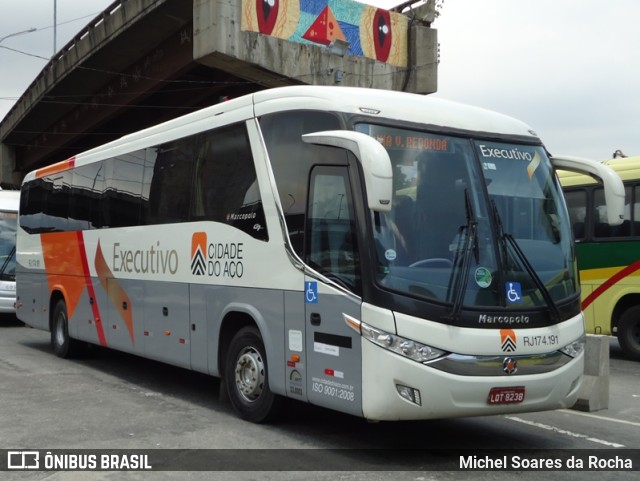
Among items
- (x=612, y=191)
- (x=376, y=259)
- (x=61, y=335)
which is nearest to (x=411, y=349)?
(x=376, y=259)

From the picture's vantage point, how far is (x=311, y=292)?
24.2 feet

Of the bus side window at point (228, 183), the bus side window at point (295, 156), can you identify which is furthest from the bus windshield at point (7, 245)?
the bus side window at point (295, 156)

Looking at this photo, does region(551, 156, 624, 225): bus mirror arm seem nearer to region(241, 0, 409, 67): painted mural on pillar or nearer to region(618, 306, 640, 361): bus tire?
region(618, 306, 640, 361): bus tire

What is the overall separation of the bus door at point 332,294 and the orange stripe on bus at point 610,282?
8.34 meters

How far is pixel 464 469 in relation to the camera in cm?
663

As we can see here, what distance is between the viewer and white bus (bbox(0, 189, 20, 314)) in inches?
774

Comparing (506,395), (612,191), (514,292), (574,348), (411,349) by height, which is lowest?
(506,395)

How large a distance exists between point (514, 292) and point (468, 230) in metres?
0.66

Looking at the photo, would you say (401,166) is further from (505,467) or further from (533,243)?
(505,467)

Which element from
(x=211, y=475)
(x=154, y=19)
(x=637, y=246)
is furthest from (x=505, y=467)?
(x=154, y=19)

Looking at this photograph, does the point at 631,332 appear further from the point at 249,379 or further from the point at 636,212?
the point at 249,379

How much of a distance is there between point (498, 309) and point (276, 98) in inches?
122

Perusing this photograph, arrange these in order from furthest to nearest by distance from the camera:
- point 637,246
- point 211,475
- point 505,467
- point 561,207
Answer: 1. point 637,246
2. point 561,207
3. point 505,467
4. point 211,475

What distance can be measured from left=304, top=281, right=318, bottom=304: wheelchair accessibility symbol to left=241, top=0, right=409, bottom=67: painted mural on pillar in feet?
75.2
